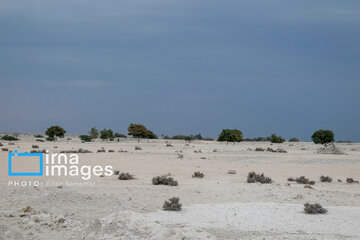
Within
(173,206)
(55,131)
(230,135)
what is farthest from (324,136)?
(173,206)

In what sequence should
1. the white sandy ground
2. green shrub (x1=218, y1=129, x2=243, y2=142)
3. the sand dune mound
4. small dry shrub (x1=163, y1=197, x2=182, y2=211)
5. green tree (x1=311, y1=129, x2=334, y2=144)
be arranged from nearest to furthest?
the white sandy ground, small dry shrub (x1=163, y1=197, x2=182, y2=211), the sand dune mound, green tree (x1=311, y1=129, x2=334, y2=144), green shrub (x1=218, y1=129, x2=243, y2=142)

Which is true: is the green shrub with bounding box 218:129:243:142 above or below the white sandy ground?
above

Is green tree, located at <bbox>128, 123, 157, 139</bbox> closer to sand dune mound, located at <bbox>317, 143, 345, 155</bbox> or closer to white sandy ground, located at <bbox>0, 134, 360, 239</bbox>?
sand dune mound, located at <bbox>317, 143, 345, 155</bbox>

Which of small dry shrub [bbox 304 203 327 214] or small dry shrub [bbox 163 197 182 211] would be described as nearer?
small dry shrub [bbox 304 203 327 214]

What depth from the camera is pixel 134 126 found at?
68.9 metres

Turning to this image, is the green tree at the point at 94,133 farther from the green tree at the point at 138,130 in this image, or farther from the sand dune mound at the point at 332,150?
the sand dune mound at the point at 332,150

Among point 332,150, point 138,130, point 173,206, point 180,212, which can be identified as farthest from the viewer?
point 138,130

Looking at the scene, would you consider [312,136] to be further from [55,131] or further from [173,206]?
[173,206]

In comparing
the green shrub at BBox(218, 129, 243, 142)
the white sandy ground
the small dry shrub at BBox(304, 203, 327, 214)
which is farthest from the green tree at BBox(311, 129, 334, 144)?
the small dry shrub at BBox(304, 203, 327, 214)

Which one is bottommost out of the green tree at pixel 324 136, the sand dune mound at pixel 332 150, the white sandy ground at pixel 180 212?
the white sandy ground at pixel 180 212

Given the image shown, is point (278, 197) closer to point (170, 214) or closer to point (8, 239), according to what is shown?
point (170, 214)

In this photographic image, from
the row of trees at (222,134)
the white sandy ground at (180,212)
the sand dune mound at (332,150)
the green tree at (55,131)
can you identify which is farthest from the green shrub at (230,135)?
the white sandy ground at (180,212)

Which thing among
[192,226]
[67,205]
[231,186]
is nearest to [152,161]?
[231,186]

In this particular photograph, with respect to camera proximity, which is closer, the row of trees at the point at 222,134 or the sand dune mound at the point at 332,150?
the sand dune mound at the point at 332,150
